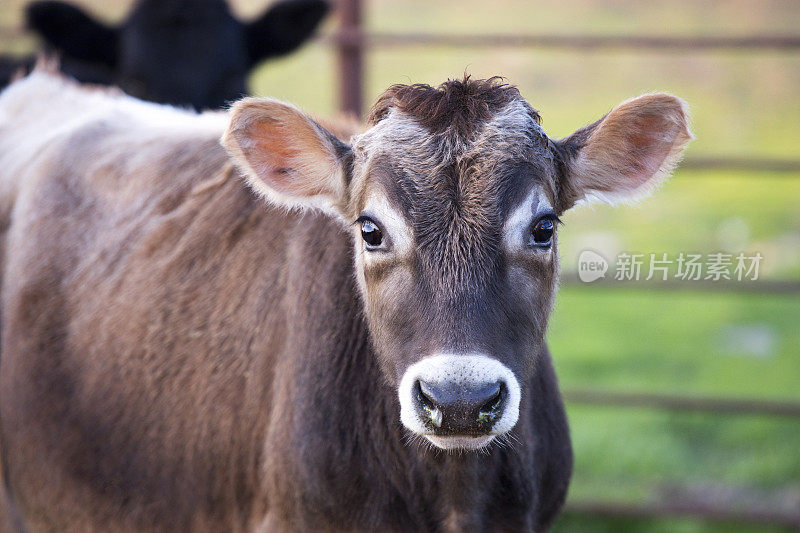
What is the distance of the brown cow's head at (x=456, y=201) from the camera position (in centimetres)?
221

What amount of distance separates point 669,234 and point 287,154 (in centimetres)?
668

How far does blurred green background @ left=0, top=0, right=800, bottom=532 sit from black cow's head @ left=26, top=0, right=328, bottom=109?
25cm

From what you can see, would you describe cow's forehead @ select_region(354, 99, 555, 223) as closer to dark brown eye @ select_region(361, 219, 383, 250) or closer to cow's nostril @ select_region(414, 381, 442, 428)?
dark brown eye @ select_region(361, 219, 383, 250)

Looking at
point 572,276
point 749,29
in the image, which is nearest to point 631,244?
point 572,276

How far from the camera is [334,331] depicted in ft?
8.96

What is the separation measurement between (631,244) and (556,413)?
19.0 ft

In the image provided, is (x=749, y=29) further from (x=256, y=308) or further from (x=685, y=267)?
(x=256, y=308)

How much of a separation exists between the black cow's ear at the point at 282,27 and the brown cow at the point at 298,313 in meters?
2.31

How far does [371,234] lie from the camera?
244 cm

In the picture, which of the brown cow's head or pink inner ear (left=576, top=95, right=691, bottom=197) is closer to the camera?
the brown cow's head

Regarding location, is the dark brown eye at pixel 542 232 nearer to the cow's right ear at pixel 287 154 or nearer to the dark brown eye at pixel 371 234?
the dark brown eye at pixel 371 234

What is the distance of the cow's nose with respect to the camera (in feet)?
6.96

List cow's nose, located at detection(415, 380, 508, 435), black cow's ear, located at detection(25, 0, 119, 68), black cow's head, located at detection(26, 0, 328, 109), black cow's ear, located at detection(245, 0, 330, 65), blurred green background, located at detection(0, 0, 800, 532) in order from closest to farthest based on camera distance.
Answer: cow's nose, located at detection(415, 380, 508, 435)
blurred green background, located at detection(0, 0, 800, 532)
black cow's head, located at detection(26, 0, 328, 109)
black cow's ear, located at detection(25, 0, 119, 68)
black cow's ear, located at detection(245, 0, 330, 65)

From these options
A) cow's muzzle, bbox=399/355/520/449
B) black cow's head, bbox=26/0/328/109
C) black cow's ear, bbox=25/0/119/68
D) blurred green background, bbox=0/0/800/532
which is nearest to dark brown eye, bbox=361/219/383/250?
cow's muzzle, bbox=399/355/520/449
